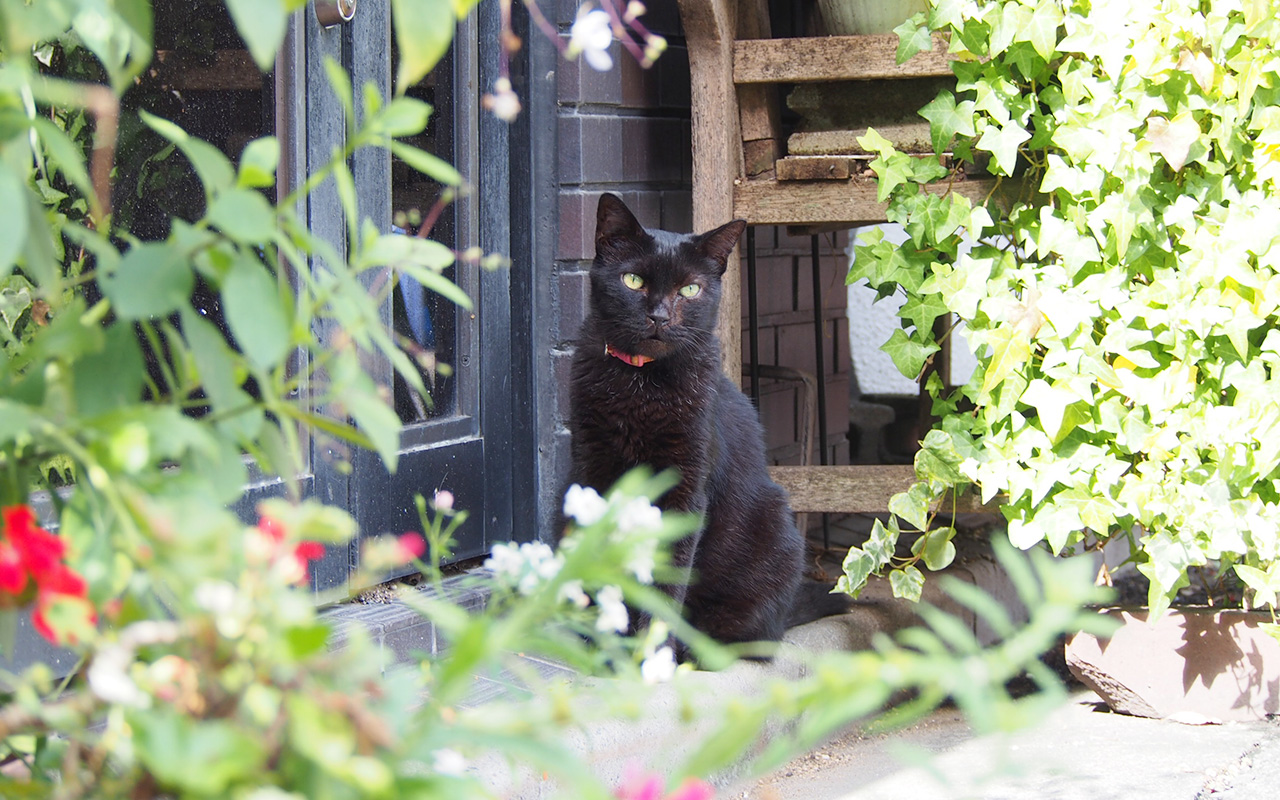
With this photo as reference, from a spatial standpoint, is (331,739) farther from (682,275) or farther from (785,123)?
(785,123)

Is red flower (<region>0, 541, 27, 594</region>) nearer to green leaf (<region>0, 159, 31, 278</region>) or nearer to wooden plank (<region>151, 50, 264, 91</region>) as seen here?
green leaf (<region>0, 159, 31, 278</region>)

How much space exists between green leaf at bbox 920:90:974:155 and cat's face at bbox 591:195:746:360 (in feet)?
1.38

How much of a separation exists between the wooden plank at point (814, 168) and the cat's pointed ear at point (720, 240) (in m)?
0.25

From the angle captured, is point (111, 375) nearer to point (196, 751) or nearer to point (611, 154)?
point (196, 751)

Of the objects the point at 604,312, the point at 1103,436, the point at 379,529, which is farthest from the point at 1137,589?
the point at 379,529

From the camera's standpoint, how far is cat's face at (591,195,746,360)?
2277 mm

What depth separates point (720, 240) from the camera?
2346 mm

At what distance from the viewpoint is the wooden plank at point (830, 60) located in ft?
7.94

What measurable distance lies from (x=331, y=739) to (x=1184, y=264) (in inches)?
82.1

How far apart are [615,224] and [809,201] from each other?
47 centimetres

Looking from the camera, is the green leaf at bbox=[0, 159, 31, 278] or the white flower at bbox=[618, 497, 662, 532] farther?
the white flower at bbox=[618, 497, 662, 532]

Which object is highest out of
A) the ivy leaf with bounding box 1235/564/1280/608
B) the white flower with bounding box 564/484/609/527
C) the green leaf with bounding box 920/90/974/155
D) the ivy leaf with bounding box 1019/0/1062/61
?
the ivy leaf with bounding box 1019/0/1062/61

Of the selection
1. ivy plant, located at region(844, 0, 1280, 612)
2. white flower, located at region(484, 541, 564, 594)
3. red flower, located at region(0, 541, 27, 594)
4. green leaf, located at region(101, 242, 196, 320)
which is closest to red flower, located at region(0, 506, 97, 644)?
red flower, located at region(0, 541, 27, 594)

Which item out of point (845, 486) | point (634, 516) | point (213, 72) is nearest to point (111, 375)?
point (634, 516)
